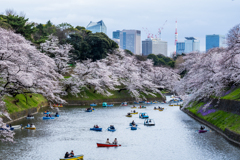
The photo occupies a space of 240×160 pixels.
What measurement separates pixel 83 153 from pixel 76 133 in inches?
361

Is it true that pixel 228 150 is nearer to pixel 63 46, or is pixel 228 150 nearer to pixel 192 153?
pixel 192 153

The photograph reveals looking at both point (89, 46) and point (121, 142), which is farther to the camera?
point (89, 46)

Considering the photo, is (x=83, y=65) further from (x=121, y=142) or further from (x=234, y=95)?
(x=121, y=142)

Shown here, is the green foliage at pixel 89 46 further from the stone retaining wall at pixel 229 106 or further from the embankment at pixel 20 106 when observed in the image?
the stone retaining wall at pixel 229 106

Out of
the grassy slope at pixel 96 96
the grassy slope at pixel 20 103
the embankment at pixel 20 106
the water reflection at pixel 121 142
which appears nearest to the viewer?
the water reflection at pixel 121 142

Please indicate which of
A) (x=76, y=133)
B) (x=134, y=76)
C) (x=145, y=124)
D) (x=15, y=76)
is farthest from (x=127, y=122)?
(x=134, y=76)

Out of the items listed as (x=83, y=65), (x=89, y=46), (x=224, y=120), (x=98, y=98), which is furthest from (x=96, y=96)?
(x=224, y=120)

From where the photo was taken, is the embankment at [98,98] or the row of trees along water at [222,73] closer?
the row of trees along water at [222,73]

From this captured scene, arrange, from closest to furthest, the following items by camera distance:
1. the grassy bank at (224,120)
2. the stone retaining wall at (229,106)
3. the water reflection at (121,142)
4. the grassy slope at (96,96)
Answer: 1. the water reflection at (121,142)
2. the grassy bank at (224,120)
3. the stone retaining wall at (229,106)
4. the grassy slope at (96,96)

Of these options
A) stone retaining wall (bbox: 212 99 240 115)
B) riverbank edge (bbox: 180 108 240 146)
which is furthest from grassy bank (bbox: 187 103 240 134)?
stone retaining wall (bbox: 212 99 240 115)

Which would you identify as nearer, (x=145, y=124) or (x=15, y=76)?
(x=15, y=76)

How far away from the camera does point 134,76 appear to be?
269 feet

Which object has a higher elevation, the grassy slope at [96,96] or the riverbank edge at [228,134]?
the grassy slope at [96,96]

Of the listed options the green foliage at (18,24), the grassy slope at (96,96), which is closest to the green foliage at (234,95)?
the grassy slope at (96,96)
